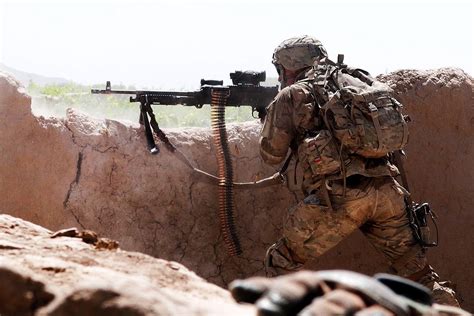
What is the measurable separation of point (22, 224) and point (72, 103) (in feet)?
35.2

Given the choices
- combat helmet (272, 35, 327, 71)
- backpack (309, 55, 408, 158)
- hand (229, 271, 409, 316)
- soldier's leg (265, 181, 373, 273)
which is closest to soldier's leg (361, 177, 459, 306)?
soldier's leg (265, 181, 373, 273)

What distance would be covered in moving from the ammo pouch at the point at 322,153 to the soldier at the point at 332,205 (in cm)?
8

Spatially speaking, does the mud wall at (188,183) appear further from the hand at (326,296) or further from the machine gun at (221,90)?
the hand at (326,296)

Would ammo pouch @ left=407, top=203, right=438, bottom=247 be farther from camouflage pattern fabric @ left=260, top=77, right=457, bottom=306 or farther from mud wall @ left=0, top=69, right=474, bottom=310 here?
mud wall @ left=0, top=69, right=474, bottom=310

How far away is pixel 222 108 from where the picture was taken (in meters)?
7.42

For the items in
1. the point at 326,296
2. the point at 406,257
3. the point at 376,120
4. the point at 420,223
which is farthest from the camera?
the point at 420,223

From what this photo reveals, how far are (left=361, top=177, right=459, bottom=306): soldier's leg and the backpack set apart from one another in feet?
0.95

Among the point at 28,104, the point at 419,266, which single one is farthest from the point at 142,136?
the point at 419,266

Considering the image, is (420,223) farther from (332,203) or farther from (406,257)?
(332,203)

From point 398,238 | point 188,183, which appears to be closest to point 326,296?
point 398,238

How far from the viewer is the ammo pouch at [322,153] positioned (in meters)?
6.15

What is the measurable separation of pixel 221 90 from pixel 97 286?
428 centimetres

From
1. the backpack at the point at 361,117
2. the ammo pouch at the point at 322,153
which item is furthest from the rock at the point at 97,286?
the backpack at the point at 361,117

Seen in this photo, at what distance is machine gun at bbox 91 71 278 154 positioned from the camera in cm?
741
